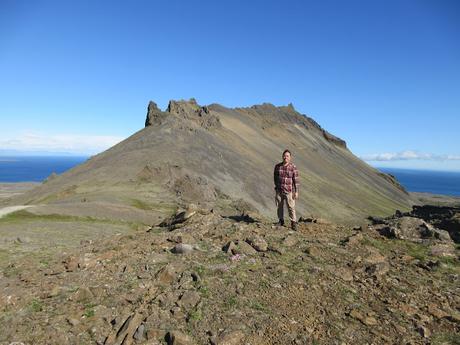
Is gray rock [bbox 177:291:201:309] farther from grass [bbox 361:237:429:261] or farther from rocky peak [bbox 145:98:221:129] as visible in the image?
rocky peak [bbox 145:98:221:129]

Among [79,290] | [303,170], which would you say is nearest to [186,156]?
[303,170]

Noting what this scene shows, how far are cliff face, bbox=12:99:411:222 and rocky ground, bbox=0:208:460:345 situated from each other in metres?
22.4

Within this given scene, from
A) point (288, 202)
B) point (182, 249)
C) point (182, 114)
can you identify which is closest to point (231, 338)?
point (182, 249)

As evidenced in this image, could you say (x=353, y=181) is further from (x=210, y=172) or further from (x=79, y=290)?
(x=79, y=290)

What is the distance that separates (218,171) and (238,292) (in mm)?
51258

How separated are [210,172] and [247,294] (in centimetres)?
4912

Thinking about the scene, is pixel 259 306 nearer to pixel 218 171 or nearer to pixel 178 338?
pixel 178 338

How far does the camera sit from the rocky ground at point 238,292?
8469 mm

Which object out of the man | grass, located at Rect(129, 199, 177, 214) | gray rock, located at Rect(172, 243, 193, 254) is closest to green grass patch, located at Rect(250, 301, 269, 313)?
gray rock, located at Rect(172, 243, 193, 254)

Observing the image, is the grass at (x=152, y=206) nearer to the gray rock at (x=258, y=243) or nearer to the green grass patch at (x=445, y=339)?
the gray rock at (x=258, y=243)

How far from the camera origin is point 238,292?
392 inches

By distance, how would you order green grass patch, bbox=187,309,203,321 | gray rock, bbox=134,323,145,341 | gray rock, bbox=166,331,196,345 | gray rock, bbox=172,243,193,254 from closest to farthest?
gray rock, bbox=166,331,196,345
gray rock, bbox=134,323,145,341
green grass patch, bbox=187,309,203,321
gray rock, bbox=172,243,193,254

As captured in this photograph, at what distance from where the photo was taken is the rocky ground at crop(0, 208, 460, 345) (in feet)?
27.8

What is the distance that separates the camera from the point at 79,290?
405 inches
